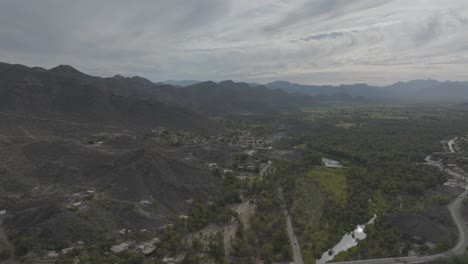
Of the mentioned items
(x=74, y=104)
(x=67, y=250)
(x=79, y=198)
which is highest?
(x=74, y=104)

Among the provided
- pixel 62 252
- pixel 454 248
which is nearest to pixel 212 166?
pixel 62 252

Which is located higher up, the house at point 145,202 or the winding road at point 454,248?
the house at point 145,202

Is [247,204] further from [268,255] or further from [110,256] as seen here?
[110,256]

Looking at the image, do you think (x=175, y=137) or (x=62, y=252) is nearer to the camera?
(x=62, y=252)

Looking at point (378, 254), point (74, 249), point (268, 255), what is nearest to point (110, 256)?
point (74, 249)

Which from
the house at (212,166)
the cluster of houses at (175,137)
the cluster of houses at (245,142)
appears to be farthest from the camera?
the cluster of houses at (245,142)

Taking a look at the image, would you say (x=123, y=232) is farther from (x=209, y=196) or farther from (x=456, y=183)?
(x=456, y=183)

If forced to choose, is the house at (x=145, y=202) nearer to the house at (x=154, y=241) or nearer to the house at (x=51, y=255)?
the house at (x=154, y=241)

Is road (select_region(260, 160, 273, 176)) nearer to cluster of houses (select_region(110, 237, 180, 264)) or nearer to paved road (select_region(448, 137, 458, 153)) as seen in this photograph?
cluster of houses (select_region(110, 237, 180, 264))

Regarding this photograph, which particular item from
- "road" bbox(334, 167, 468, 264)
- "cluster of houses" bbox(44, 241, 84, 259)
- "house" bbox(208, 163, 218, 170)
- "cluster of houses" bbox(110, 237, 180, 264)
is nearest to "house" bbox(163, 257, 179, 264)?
"cluster of houses" bbox(110, 237, 180, 264)

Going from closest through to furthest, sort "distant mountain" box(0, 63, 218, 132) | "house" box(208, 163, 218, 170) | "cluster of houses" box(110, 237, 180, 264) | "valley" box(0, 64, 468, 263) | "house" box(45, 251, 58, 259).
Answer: "house" box(45, 251, 58, 259) < "cluster of houses" box(110, 237, 180, 264) < "valley" box(0, 64, 468, 263) < "house" box(208, 163, 218, 170) < "distant mountain" box(0, 63, 218, 132)

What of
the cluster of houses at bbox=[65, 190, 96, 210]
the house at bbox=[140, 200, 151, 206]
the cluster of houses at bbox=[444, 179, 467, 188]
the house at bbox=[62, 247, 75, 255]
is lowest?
the cluster of houses at bbox=[444, 179, 467, 188]

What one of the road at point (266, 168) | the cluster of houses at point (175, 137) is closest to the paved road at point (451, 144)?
the road at point (266, 168)
